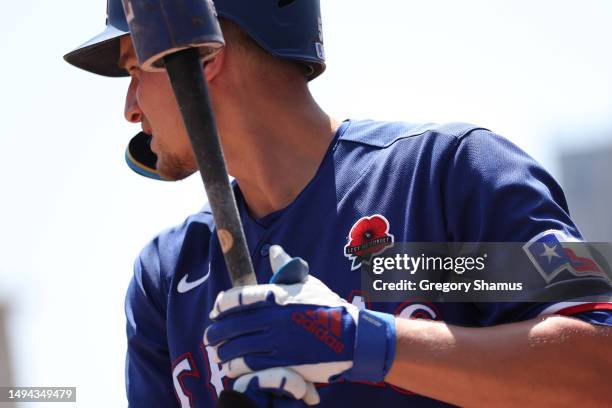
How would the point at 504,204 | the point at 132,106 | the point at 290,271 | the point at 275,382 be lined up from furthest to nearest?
the point at 132,106
the point at 504,204
the point at 290,271
the point at 275,382

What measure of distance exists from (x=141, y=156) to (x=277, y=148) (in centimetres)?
89

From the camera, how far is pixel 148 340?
5293mm

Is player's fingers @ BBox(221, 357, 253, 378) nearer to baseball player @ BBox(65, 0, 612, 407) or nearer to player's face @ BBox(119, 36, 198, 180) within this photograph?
baseball player @ BBox(65, 0, 612, 407)

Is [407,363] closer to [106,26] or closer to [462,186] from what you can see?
[462,186]

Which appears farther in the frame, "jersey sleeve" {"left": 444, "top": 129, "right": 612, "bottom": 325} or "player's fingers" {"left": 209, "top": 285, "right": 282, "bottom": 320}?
"jersey sleeve" {"left": 444, "top": 129, "right": 612, "bottom": 325}

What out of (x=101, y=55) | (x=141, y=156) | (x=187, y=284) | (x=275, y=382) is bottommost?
(x=187, y=284)

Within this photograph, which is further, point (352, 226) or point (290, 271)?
point (352, 226)

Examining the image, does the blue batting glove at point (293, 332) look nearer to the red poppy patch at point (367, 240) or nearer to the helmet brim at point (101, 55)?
the red poppy patch at point (367, 240)

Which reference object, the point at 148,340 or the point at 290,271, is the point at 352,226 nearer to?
the point at 290,271

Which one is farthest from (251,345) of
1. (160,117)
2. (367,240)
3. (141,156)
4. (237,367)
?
(141,156)

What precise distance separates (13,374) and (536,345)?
671 inches

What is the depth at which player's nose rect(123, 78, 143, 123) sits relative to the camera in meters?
5.02

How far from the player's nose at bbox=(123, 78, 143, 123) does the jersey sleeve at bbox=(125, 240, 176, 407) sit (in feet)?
2.12

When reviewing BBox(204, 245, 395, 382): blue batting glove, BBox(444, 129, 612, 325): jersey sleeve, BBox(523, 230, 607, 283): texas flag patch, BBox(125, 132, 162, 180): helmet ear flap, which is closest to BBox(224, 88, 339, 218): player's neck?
BBox(125, 132, 162, 180): helmet ear flap
